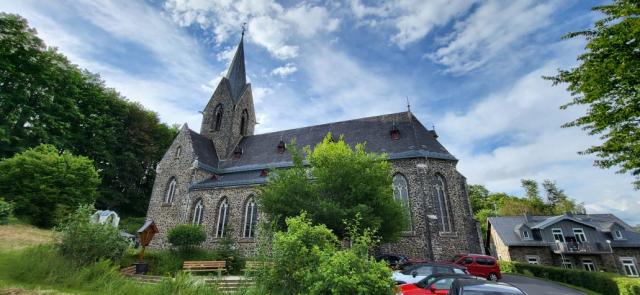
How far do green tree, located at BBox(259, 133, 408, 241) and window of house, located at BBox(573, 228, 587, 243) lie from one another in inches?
948

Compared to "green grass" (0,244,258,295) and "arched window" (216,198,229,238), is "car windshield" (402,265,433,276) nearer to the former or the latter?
"green grass" (0,244,258,295)

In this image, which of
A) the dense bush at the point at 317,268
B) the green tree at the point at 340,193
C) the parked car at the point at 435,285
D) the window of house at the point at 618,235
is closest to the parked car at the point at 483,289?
the dense bush at the point at 317,268

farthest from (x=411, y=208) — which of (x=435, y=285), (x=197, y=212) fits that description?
(x=197, y=212)

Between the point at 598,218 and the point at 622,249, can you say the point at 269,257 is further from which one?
the point at 598,218

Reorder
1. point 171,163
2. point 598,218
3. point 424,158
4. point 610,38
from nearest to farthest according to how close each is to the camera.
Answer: point 610,38 < point 424,158 < point 171,163 < point 598,218

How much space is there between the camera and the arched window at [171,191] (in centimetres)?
2278

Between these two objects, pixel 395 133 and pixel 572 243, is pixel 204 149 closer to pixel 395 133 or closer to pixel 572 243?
pixel 395 133

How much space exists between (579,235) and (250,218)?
102 feet

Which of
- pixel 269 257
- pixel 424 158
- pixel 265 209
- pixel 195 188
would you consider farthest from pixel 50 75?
pixel 424 158

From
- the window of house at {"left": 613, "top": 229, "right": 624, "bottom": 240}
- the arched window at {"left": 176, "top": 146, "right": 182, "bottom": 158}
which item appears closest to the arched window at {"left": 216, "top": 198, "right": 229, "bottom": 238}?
the arched window at {"left": 176, "top": 146, "right": 182, "bottom": 158}

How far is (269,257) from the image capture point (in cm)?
656

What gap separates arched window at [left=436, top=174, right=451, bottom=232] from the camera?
17.4 metres

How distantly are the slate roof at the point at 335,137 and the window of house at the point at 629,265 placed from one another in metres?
21.6

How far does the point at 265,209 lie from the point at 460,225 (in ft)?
40.6
